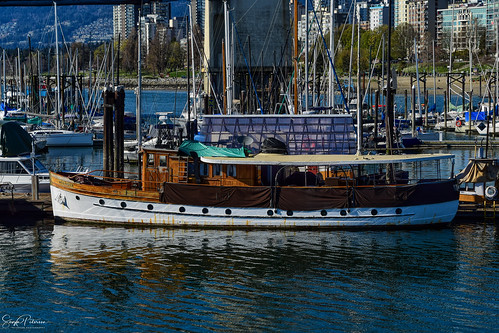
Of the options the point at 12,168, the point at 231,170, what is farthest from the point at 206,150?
the point at 12,168

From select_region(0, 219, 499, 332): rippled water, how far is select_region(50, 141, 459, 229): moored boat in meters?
0.64

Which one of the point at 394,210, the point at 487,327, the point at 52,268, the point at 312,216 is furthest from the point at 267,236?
the point at 487,327

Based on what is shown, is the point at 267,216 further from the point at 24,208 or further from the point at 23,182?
the point at 23,182

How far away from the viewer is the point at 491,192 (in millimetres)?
34250

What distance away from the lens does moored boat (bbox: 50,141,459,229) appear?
105 ft

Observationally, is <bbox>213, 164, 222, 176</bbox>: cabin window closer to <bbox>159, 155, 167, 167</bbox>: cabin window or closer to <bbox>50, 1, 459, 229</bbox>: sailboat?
<bbox>50, 1, 459, 229</bbox>: sailboat

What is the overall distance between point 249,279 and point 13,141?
1983 centimetres

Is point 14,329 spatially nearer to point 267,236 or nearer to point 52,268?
point 52,268

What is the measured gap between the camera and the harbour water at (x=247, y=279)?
2209 cm

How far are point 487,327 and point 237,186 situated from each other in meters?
12.8

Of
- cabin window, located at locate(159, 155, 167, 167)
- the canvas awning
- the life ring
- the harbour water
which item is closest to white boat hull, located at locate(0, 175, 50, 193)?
the harbour water

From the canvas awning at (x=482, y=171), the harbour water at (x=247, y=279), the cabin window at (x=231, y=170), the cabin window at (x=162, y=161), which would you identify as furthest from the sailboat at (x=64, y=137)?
the canvas awning at (x=482, y=171)

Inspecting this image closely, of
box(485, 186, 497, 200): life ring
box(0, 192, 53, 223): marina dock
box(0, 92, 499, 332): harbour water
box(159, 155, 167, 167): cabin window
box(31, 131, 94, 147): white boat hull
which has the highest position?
box(159, 155, 167, 167): cabin window

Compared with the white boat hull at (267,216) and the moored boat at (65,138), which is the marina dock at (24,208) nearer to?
the white boat hull at (267,216)
